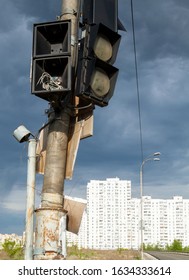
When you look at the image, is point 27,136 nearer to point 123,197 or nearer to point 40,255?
point 40,255

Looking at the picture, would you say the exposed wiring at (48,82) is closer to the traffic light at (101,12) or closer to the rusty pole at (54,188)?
the rusty pole at (54,188)

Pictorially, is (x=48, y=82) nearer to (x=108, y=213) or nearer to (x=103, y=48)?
(x=103, y=48)

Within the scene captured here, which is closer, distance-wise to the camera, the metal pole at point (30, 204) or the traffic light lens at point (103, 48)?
the metal pole at point (30, 204)

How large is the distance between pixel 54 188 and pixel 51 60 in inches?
48.2

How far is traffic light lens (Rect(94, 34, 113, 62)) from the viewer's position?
12.8 ft

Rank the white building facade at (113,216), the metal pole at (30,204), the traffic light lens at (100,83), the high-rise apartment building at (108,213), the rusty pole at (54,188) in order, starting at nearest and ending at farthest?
1. the metal pole at (30,204)
2. the traffic light lens at (100,83)
3. the rusty pole at (54,188)
4. the white building facade at (113,216)
5. the high-rise apartment building at (108,213)

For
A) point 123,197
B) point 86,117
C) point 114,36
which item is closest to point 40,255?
point 86,117

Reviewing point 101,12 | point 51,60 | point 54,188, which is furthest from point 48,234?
point 101,12

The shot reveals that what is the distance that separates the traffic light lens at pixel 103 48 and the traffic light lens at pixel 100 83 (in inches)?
5.4

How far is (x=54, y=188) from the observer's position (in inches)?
162

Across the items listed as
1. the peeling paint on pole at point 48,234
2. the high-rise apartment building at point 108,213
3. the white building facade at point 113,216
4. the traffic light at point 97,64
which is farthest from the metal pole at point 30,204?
the high-rise apartment building at point 108,213

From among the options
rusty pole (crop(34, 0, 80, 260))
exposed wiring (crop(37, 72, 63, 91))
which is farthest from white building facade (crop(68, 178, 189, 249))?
exposed wiring (crop(37, 72, 63, 91))

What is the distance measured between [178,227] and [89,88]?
194396 millimetres

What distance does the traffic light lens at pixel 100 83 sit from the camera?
12.8ft
